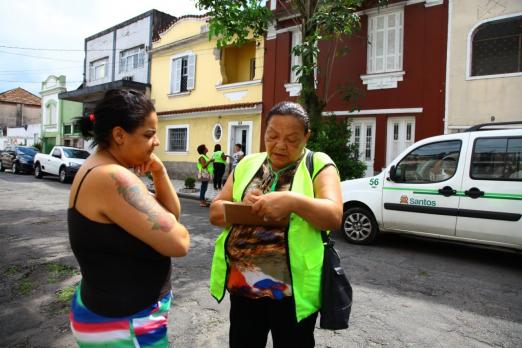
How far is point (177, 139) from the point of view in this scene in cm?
1797

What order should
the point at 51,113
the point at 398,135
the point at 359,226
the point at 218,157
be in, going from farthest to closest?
the point at 51,113, the point at 218,157, the point at 398,135, the point at 359,226

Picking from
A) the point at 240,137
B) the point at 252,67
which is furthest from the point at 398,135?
the point at 252,67

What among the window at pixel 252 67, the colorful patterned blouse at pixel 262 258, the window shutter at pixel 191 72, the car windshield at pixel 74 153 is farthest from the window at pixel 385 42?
the car windshield at pixel 74 153

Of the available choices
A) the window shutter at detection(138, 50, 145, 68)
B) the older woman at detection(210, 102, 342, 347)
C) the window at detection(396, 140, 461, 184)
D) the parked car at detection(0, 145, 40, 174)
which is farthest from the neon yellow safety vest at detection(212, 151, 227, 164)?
the parked car at detection(0, 145, 40, 174)

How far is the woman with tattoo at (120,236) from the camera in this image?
1.33 m

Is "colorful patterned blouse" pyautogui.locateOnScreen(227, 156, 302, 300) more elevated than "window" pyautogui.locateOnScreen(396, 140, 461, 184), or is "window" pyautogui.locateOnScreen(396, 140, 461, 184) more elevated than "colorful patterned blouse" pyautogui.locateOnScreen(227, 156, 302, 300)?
"window" pyautogui.locateOnScreen(396, 140, 461, 184)

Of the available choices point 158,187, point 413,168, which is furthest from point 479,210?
point 158,187

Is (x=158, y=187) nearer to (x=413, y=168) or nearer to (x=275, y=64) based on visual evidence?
(x=413, y=168)

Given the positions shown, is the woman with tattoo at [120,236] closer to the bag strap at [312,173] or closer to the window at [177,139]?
the bag strap at [312,173]

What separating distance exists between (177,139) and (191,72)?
3.17m

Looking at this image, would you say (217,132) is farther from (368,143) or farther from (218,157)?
(368,143)

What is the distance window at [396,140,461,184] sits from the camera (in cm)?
535

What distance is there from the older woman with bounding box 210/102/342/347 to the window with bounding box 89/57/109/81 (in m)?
23.0

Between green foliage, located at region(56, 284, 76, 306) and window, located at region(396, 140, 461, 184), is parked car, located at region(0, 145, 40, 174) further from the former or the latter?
window, located at region(396, 140, 461, 184)
